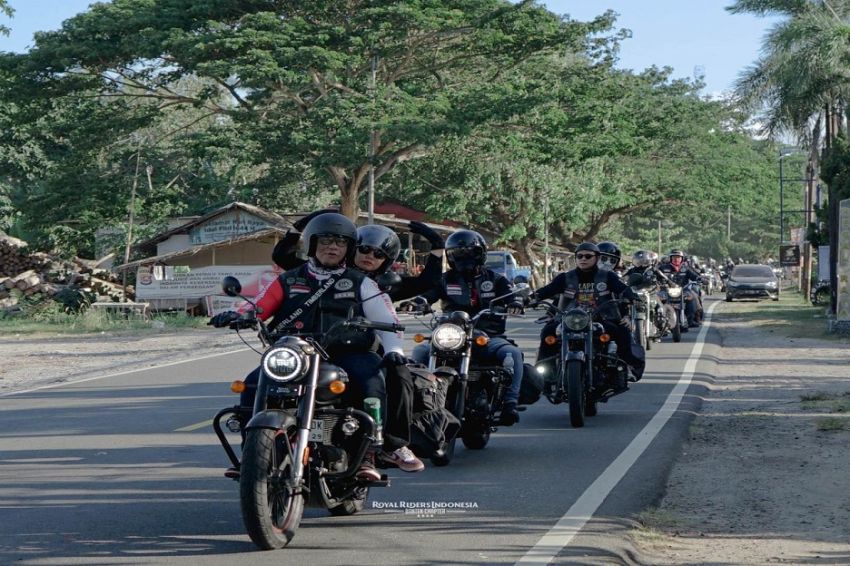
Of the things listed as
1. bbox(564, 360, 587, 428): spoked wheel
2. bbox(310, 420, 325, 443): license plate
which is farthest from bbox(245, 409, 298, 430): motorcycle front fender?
bbox(564, 360, 587, 428): spoked wheel

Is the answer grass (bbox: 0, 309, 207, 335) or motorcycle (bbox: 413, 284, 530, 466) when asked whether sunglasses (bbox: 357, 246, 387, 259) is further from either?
grass (bbox: 0, 309, 207, 335)

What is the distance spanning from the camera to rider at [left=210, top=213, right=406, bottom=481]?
705 cm

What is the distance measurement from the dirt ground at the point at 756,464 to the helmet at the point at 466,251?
2190 mm

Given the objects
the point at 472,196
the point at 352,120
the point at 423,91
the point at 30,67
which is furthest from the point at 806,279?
the point at 30,67

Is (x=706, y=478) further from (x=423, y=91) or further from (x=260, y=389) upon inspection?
(x=423, y=91)

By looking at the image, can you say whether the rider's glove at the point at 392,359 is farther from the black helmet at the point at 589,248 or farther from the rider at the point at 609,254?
the rider at the point at 609,254

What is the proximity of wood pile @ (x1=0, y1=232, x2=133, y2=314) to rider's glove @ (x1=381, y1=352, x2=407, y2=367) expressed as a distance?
36177 mm

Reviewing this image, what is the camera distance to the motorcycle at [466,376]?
923 cm

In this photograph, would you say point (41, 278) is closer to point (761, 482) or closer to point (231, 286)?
point (761, 482)

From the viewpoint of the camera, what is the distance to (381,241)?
787 cm

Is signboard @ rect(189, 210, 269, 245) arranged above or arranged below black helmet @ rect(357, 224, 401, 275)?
above

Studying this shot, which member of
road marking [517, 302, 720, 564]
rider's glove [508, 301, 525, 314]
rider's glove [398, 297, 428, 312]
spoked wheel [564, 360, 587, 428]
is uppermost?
rider's glove [398, 297, 428, 312]

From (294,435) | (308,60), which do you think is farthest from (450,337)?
(308,60)
